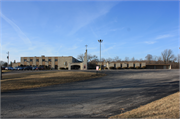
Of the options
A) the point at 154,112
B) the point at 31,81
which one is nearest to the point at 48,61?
the point at 31,81

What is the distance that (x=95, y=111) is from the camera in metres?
5.33

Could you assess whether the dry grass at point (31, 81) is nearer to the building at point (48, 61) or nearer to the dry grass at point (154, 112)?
the dry grass at point (154, 112)

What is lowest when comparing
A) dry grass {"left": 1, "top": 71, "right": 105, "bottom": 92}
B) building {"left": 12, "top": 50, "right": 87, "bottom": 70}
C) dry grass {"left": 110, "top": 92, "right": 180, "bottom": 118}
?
dry grass {"left": 1, "top": 71, "right": 105, "bottom": 92}

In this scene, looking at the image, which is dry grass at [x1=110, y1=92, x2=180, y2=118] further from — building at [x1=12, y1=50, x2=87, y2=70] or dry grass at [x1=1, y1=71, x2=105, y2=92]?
building at [x1=12, y1=50, x2=87, y2=70]

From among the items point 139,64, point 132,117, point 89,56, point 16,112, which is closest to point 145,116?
point 132,117

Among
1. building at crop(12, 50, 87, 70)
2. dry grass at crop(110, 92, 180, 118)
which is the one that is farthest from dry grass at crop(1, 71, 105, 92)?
building at crop(12, 50, 87, 70)

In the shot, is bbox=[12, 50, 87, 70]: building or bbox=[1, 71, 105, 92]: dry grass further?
bbox=[12, 50, 87, 70]: building

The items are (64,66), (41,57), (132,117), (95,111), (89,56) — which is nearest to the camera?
(132,117)

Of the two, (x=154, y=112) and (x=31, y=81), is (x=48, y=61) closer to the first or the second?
(x=31, y=81)

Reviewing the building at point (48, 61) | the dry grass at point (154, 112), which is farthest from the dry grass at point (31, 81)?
the building at point (48, 61)

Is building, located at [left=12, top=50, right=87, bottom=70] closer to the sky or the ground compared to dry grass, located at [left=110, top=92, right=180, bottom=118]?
closer to the sky

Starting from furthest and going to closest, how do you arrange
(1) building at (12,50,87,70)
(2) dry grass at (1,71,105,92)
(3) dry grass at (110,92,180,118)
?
(1) building at (12,50,87,70) → (2) dry grass at (1,71,105,92) → (3) dry grass at (110,92,180,118)

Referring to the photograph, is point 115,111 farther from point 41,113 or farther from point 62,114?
point 41,113

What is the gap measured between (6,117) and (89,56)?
93.6 metres
